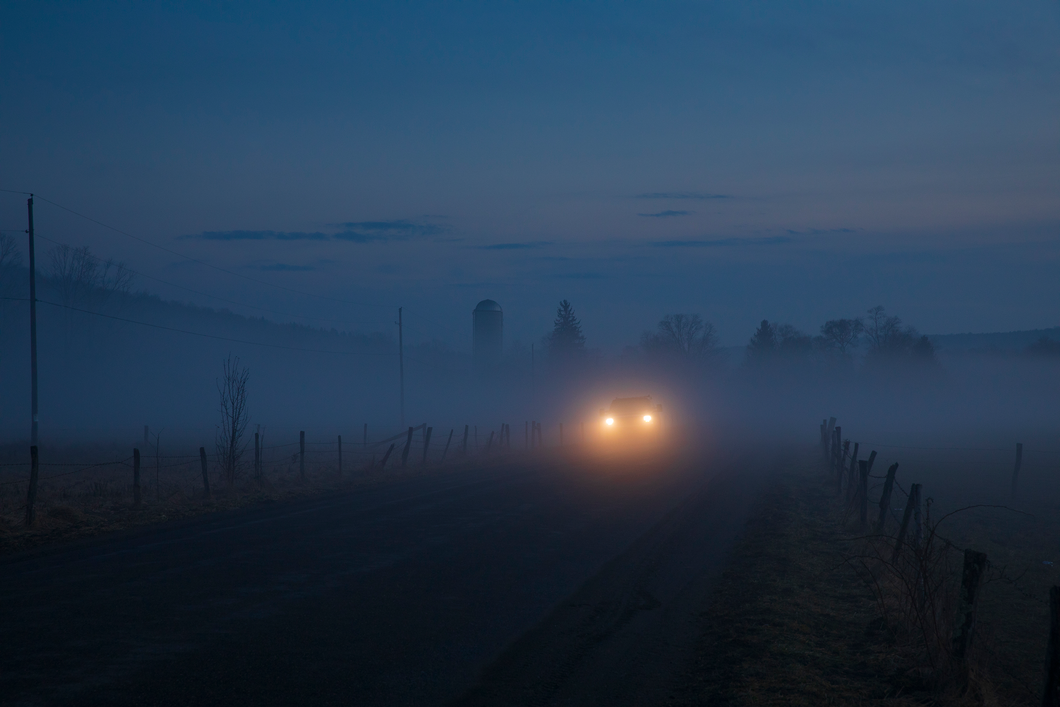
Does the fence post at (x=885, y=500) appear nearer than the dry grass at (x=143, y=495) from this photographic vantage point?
Yes

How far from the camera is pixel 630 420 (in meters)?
43.2

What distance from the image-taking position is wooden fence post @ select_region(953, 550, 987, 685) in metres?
6.00

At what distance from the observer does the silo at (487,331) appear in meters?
94.2

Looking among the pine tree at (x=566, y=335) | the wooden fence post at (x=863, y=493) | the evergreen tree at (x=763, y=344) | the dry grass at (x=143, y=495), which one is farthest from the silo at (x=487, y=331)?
the wooden fence post at (x=863, y=493)

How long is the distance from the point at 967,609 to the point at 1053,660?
1.31 m

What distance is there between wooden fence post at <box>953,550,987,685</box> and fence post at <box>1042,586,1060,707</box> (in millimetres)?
1231

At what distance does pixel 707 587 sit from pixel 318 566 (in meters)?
5.45

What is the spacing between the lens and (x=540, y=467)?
2716cm

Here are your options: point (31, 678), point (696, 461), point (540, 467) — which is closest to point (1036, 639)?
point (31, 678)

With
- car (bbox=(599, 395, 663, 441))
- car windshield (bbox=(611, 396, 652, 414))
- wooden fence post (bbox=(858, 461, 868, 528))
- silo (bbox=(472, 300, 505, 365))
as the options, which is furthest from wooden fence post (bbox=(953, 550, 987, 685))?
silo (bbox=(472, 300, 505, 365))

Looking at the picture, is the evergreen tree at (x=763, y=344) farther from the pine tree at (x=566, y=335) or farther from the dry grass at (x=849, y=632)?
the dry grass at (x=849, y=632)

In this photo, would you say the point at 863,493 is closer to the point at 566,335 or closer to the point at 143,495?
the point at 143,495

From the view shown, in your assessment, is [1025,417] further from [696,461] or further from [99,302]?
[99,302]

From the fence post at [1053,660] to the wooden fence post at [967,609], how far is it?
1231mm
